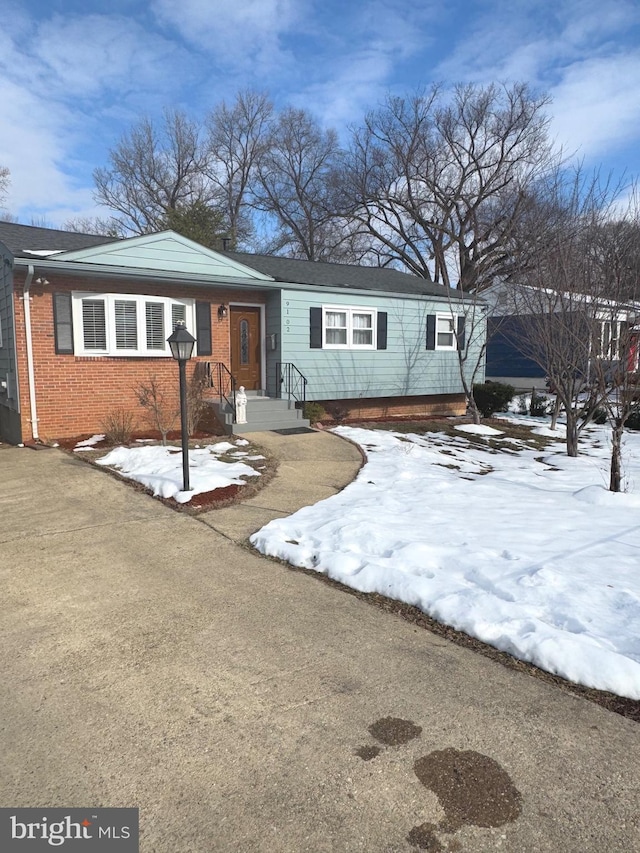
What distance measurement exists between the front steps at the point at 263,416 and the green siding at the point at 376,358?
3.62 ft

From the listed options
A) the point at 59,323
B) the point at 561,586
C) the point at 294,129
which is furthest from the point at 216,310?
the point at 294,129

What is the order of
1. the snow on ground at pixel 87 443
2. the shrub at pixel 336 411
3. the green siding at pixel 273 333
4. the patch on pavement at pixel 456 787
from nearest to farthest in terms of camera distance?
the patch on pavement at pixel 456 787 < the snow on ground at pixel 87 443 < the green siding at pixel 273 333 < the shrub at pixel 336 411

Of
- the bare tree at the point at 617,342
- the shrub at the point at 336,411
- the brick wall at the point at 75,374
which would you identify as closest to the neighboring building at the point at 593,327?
the bare tree at the point at 617,342

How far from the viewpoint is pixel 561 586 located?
3.96 metres

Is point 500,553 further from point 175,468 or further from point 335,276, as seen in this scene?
point 335,276

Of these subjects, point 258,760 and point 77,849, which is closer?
point 77,849

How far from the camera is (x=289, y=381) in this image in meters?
12.0

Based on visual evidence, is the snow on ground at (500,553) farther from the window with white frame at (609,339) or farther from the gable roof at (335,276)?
the gable roof at (335,276)

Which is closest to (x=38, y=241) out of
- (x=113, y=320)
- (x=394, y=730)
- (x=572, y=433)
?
(x=113, y=320)

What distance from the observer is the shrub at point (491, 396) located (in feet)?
50.2

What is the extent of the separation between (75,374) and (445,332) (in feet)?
30.1

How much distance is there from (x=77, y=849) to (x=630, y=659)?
9.01ft

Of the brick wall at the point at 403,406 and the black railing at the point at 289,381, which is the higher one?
the black railing at the point at 289,381

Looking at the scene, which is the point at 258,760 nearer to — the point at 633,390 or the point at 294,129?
the point at 633,390
